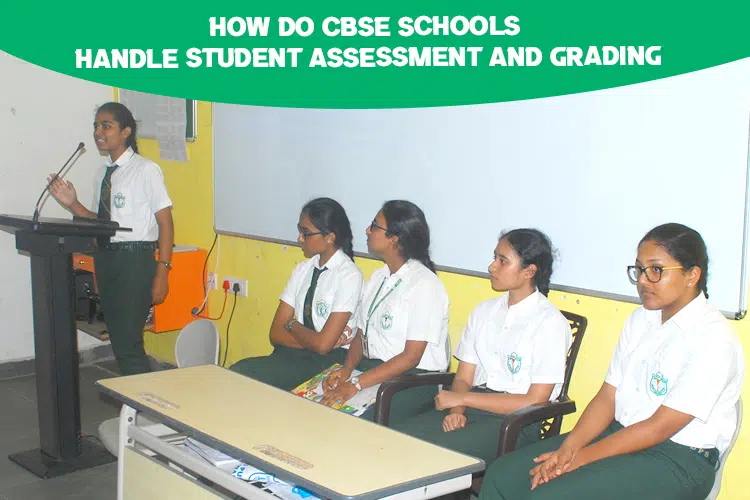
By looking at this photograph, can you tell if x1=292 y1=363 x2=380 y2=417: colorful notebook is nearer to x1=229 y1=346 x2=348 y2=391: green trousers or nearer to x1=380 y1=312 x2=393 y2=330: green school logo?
x1=229 y1=346 x2=348 y2=391: green trousers

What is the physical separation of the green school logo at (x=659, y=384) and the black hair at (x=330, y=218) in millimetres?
1676

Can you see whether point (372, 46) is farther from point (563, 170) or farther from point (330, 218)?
point (563, 170)

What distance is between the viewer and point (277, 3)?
4.14m

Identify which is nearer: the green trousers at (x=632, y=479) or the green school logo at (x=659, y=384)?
the green trousers at (x=632, y=479)

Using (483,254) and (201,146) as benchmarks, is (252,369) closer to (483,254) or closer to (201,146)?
(483,254)

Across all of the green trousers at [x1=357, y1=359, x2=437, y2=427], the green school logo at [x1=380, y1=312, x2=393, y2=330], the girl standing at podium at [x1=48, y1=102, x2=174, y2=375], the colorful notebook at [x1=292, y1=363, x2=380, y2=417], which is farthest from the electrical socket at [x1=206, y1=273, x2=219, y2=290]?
the green trousers at [x1=357, y1=359, x2=437, y2=427]

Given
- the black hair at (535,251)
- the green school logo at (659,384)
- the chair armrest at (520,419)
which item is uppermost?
the black hair at (535,251)

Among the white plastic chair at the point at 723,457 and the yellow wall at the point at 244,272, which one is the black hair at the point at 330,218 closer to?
the yellow wall at the point at 244,272

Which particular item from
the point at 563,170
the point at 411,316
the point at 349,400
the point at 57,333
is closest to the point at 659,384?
the point at 563,170

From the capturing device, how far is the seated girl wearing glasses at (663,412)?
8.07 ft

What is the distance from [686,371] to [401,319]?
1.33m

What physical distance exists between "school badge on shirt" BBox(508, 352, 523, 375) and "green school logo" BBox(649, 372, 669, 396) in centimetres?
56

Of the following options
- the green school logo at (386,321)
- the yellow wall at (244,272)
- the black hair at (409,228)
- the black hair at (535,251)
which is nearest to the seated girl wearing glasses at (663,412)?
the black hair at (535,251)

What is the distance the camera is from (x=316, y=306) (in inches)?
155
